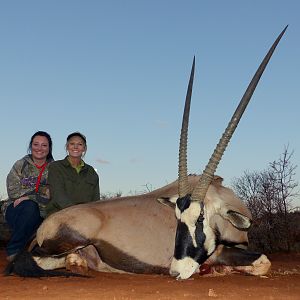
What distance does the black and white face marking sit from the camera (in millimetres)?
4672

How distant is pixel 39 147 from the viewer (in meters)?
6.19

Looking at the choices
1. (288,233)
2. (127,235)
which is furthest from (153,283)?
(288,233)

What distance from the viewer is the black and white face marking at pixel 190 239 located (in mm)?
4672

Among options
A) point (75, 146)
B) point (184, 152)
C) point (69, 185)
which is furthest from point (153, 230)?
point (75, 146)

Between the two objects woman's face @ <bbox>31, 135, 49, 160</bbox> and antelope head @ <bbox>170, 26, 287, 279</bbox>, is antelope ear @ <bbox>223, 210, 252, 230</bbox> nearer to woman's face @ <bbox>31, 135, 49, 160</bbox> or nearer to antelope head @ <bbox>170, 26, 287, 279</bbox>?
antelope head @ <bbox>170, 26, 287, 279</bbox>

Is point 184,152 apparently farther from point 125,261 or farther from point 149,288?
point 149,288

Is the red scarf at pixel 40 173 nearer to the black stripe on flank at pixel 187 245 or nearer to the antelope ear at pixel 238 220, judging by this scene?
the black stripe on flank at pixel 187 245

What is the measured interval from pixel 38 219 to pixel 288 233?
600 centimetres

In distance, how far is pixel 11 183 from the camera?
609cm

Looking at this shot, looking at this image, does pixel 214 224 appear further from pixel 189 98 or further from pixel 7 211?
pixel 7 211

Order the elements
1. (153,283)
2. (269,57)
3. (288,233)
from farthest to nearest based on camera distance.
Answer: (288,233), (269,57), (153,283)

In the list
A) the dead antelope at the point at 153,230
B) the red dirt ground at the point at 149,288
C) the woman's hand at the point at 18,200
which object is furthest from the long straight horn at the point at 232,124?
the woman's hand at the point at 18,200

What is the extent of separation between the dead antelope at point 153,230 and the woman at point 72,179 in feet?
1.85

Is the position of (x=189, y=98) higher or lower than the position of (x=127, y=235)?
higher
